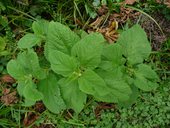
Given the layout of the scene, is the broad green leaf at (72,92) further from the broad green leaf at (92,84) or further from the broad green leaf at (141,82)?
the broad green leaf at (141,82)

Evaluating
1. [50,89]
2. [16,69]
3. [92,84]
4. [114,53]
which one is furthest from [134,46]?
[16,69]

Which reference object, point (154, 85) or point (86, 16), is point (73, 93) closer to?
point (154, 85)

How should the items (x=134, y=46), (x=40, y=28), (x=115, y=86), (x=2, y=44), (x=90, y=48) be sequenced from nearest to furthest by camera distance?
(x=90, y=48), (x=115, y=86), (x=134, y=46), (x=40, y=28), (x=2, y=44)

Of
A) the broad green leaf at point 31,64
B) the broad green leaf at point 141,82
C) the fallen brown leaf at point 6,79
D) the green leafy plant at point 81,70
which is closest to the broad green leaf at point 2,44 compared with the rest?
the fallen brown leaf at point 6,79

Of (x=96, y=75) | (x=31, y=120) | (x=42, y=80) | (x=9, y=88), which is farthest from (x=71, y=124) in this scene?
(x=96, y=75)

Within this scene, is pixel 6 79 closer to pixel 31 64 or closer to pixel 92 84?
pixel 31 64

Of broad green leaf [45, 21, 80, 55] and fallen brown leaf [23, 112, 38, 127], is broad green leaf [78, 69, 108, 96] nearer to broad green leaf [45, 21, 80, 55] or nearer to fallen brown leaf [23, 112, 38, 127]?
broad green leaf [45, 21, 80, 55]

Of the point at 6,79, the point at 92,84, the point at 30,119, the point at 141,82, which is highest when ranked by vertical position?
the point at 92,84
